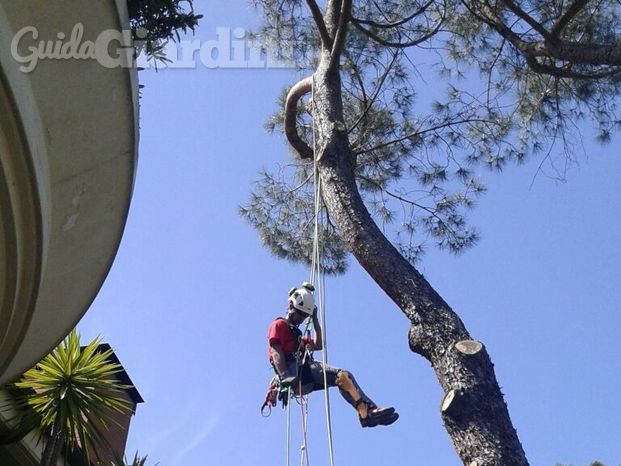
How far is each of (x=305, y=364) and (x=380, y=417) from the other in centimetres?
69

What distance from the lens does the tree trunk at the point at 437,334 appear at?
12.9 ft

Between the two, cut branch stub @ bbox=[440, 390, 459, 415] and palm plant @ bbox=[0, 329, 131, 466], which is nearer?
cut branch stub @ bbox=[440, 390, 459, 415]

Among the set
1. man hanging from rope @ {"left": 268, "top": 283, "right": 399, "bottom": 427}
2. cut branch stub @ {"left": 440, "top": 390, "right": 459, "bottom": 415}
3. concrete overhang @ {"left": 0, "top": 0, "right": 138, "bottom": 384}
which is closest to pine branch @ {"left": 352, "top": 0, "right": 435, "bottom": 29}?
man hanging from rope @ {"left": 268, "top": 283, "right": 399, "bottom": 427}

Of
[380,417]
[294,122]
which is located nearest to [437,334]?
[380,417]

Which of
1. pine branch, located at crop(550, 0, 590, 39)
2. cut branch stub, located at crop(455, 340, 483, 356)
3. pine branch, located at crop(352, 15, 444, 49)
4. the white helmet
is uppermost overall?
pine branch, located at crop(352, 15, 444, 49)

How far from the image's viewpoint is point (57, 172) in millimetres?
3002

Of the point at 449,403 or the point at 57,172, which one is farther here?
the point at 449,403

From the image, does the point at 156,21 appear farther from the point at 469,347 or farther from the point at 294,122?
the point at 294,122

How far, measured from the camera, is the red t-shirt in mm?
5676

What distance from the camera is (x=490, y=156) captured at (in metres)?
7.67

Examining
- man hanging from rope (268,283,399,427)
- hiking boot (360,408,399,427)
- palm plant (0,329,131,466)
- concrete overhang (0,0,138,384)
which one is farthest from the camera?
palm plant (0,329,131,466)

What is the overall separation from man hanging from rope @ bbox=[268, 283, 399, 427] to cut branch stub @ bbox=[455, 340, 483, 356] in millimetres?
978

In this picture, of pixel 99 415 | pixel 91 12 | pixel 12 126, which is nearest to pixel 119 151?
pixel 91 12

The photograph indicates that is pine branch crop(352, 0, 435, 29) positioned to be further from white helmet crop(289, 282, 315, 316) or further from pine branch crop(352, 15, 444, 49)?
white helmet crop(289, 282, 315, 316)
